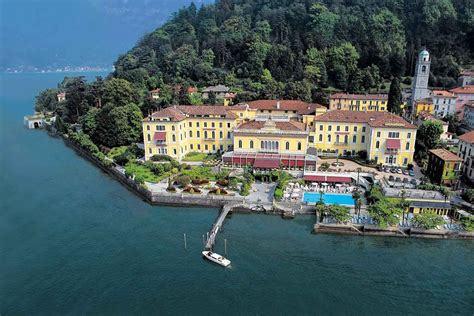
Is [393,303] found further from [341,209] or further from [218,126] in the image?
[218,126]

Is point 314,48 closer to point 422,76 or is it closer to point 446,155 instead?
point 422,76

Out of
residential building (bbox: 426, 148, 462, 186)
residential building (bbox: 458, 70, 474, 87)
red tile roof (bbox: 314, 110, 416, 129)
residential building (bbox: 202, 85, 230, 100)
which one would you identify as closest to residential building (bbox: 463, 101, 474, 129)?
residential building (bbox: 458, 70, 474, 87)

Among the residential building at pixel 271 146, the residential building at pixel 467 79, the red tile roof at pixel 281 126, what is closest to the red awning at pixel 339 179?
the residential building at pixel 271 146

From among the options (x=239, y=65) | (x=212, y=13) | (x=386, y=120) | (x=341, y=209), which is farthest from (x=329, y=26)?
(x=341, y=209)

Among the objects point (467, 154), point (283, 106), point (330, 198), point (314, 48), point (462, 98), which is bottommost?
point (330, 198)

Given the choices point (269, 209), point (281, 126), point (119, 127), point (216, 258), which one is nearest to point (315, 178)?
point (269, 209)

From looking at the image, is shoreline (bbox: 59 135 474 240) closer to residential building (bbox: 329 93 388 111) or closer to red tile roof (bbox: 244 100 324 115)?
red tile roof (bbox: 244 100 324 115)
